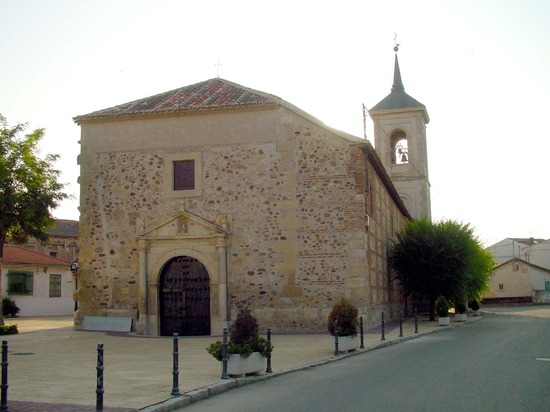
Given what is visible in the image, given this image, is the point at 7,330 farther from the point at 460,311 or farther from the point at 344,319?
the point at 460,311

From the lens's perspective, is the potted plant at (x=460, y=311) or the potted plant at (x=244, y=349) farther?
the potted plant at (x=460, y=311)

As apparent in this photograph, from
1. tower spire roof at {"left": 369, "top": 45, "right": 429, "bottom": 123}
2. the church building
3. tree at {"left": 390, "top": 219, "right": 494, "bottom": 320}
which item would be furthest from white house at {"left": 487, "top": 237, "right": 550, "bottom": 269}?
the church building

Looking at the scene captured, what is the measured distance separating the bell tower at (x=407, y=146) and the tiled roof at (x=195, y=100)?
62.2 ft

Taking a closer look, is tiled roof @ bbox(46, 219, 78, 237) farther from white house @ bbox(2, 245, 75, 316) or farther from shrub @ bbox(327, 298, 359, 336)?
shrub @ bbox(327, 298, 359, 336)

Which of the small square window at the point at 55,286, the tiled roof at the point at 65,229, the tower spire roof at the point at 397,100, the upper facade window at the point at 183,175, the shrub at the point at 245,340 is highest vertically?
the tower spire roof at the point at 397,100

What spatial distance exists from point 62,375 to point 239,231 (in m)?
11.5

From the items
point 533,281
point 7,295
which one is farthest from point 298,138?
point 533,281

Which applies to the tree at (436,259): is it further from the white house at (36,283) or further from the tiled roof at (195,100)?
the white house at (36,283)

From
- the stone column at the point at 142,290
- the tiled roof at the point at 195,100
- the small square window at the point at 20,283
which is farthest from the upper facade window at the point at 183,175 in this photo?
the small square window at the point at 20,283

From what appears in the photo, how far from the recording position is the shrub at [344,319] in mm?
14992

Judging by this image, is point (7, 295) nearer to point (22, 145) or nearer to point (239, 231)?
point (22, 145)

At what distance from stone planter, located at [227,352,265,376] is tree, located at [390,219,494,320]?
2033 centimetres

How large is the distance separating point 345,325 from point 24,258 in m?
30.9

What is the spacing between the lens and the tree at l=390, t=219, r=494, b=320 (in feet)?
99.6
